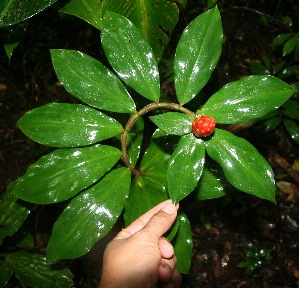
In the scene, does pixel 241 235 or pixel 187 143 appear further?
pixel 241 235

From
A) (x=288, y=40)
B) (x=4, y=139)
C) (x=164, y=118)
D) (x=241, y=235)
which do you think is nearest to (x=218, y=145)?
(x=164, y=118)

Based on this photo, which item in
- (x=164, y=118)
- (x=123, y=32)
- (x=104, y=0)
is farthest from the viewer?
(x=104, y=0)

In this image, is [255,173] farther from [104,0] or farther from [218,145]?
[104,0]

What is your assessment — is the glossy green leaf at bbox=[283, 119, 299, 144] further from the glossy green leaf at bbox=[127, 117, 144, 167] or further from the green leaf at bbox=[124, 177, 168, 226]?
the green leaf at bbox=[124, 177, 168, 226]

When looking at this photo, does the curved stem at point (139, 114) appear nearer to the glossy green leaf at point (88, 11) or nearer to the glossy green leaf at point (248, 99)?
the glossy green leaf at point (248, 99)

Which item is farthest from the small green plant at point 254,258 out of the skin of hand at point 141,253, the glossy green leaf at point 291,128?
the skin of hand at point 141,253

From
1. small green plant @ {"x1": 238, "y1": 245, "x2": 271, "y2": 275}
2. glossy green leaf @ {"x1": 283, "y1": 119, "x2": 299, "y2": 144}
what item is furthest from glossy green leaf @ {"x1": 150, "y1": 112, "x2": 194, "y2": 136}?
small green plant @ {"x1": 238, "y1": 245, "x2": 271, "y2": 275}

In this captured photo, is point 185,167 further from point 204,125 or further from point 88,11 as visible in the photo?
point 88,11
